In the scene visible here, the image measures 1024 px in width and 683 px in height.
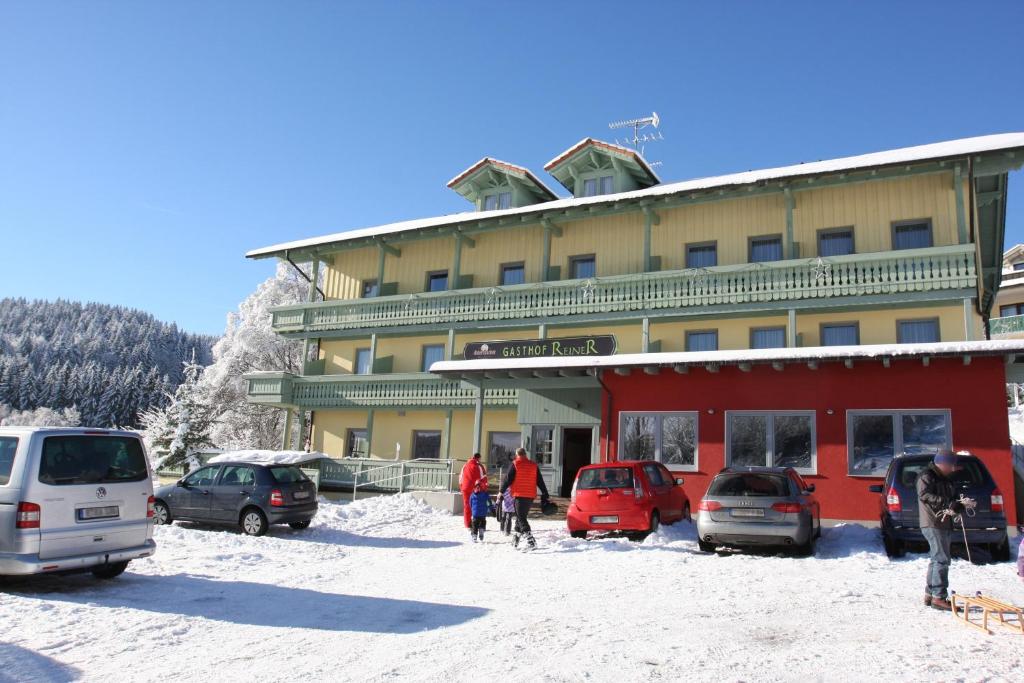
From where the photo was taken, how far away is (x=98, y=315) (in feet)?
372

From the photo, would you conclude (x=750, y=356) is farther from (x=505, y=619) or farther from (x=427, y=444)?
(x=427, y=444)

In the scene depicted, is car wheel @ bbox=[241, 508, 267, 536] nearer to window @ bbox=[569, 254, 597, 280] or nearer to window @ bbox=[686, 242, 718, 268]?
window @ bbox=[569, 254, 597, 280]

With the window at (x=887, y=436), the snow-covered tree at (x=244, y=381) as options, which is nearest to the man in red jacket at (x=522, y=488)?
the window at (x=887, y=436)

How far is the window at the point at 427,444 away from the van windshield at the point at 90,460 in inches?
674

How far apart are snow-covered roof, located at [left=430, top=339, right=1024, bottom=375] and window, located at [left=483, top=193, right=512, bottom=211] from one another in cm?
1060

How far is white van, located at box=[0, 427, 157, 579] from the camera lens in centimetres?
812

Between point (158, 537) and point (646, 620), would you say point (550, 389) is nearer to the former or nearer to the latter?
point (158, 537)

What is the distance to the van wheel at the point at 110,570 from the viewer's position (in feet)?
30.3

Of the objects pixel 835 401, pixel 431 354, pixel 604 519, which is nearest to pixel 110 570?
pixel 604 519

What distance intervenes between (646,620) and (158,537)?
9750 millimetres

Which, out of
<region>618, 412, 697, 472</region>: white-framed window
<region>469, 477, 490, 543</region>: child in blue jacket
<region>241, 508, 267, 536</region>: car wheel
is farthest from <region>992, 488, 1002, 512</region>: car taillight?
<region>241, 508, 267, 536</region>: car wheel

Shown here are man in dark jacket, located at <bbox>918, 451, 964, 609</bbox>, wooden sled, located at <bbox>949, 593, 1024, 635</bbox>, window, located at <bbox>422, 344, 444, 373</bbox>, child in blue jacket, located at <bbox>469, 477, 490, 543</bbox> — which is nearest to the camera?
wooden sled, located at <bbox>949, 593, 1024, 635</bbox>

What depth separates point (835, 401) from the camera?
1590 centimetres

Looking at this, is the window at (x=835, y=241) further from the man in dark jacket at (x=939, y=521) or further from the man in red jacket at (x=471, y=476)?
the man in dark jacket at (x=939, y=521)
